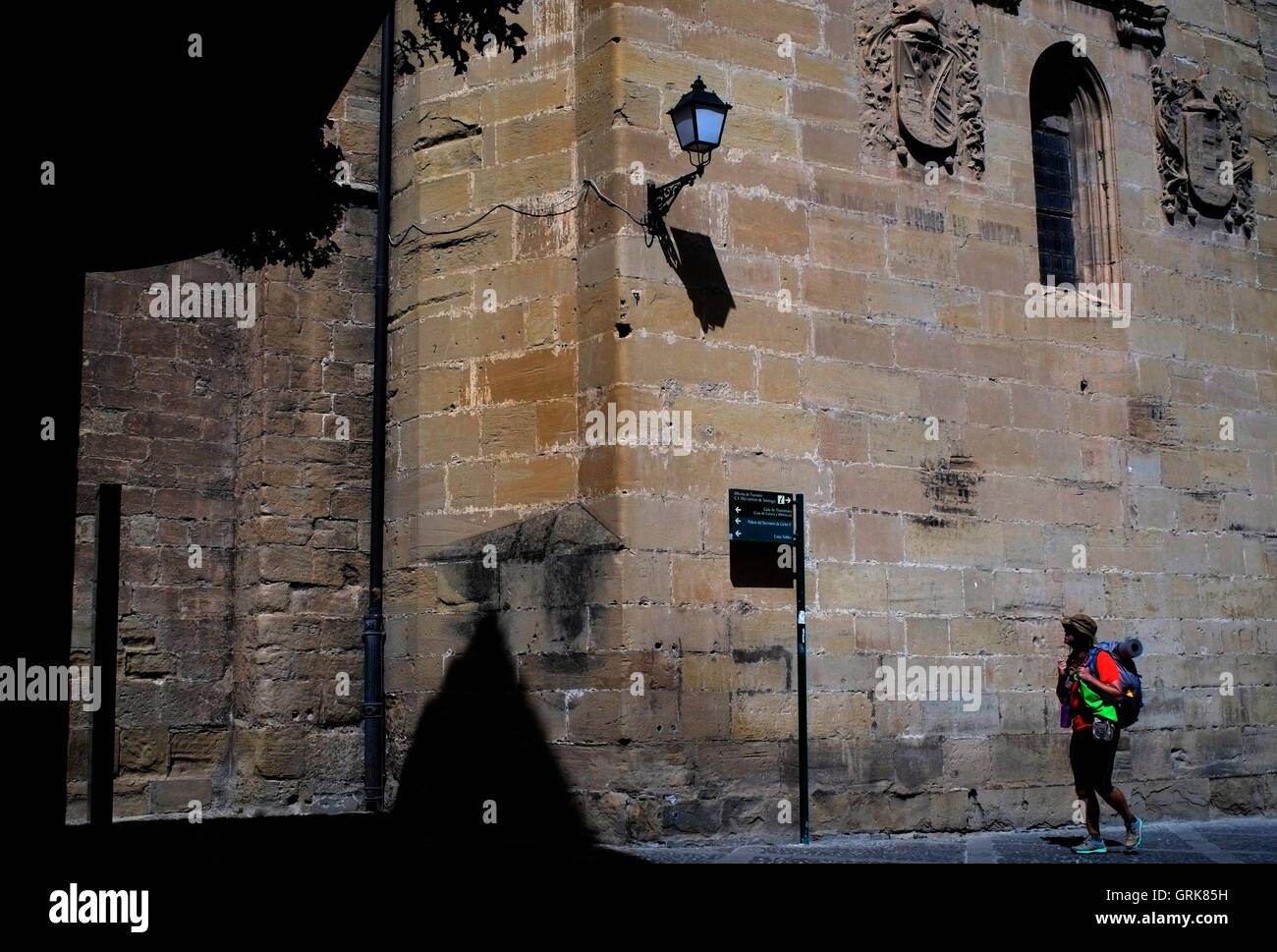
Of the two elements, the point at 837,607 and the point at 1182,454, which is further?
the point at 1182,454

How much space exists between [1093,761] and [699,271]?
4.08 metres

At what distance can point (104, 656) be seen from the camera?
3.45 meters

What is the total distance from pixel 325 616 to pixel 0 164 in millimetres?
7907

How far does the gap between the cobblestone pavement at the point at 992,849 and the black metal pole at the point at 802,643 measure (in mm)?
366

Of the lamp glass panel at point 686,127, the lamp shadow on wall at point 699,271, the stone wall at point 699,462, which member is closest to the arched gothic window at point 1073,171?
the stone wall at point 699,462

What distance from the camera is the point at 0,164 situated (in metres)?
4.11

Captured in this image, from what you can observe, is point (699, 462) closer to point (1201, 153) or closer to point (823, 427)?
point (823, 427)

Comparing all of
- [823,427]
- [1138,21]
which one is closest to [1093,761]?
[823,427]

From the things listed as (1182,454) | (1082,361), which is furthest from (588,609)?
(1182,454)

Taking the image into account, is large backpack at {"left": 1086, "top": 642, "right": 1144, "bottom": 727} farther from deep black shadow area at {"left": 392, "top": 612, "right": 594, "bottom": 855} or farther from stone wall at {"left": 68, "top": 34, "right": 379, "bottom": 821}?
stone wall at {"left": 68, "top": 34, "right": 379, "bottom": 821}

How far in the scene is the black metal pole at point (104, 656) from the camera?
331 cm

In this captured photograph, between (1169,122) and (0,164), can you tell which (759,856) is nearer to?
(0,164)

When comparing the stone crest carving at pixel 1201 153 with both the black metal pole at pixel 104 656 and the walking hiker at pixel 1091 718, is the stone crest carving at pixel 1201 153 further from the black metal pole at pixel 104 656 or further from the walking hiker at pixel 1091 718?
the black metal pole at pixel 104 656
